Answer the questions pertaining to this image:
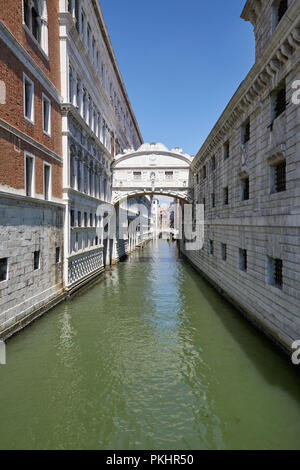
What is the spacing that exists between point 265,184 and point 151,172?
17906 mm

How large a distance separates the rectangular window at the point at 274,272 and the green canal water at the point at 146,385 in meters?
1.84

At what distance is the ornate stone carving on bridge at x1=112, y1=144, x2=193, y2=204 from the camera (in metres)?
26.8

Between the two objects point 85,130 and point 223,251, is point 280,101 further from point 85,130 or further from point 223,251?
point 85,130

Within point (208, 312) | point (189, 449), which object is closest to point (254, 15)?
point (208, 312)

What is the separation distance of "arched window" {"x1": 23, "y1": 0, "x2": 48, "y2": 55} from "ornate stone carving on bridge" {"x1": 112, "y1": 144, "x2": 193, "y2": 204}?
14.5 meters

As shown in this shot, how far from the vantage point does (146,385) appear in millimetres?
7008

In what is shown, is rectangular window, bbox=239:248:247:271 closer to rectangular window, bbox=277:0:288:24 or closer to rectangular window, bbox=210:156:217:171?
rectangular window, bbox=210:156:217:171

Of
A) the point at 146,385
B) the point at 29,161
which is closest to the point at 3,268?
the point at 29,161

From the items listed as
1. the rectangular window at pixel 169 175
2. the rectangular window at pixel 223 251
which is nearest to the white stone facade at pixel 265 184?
the rectangular window at pixel 223 251

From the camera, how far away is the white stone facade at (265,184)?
7832mm

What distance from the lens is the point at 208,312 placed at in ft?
41.2

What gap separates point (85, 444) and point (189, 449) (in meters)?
1.78

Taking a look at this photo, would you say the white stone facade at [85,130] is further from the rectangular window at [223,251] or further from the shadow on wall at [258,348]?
the rectangular window at [223,251]

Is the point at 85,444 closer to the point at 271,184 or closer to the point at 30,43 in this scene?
the point at 271,184
